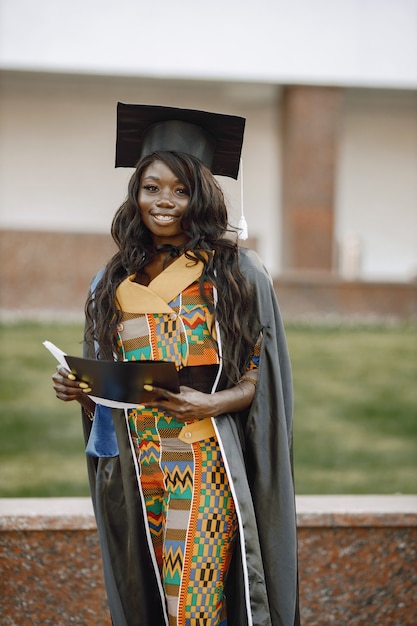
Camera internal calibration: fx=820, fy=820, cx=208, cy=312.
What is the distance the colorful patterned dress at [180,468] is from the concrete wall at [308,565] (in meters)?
1.08

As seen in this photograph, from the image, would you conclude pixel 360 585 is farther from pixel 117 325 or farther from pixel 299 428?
pixel 299 428

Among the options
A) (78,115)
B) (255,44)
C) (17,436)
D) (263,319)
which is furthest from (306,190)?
(263,319)

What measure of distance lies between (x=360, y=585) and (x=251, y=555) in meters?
1.41

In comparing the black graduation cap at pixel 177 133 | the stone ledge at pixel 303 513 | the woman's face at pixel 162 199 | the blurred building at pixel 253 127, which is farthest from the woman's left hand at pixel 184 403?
the blurred building at pixel 253 127

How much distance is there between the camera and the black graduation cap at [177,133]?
9.18 feet

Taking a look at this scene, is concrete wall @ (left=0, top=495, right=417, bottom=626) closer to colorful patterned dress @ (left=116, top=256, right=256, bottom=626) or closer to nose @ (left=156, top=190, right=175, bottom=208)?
colorful patterned dress @ (left=116, top=256, right=256, bottom=626)

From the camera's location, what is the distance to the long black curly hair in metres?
2.71

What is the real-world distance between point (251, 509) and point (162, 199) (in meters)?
1.06

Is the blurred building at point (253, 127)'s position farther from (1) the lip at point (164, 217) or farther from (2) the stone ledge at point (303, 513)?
(1) the lip at point (164, 217)

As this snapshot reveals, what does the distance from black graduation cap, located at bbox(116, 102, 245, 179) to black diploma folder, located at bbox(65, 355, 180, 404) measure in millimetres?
792

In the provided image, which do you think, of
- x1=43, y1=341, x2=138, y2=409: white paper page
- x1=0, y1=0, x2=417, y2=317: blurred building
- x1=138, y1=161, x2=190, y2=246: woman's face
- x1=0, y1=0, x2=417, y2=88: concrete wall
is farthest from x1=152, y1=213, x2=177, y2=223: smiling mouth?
x1=0, y1=0, x2=417, y2=88: concrete wall

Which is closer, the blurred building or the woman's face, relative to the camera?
the woman's face

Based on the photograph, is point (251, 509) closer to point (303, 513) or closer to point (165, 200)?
point (165, 200)

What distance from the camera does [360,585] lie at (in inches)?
152
